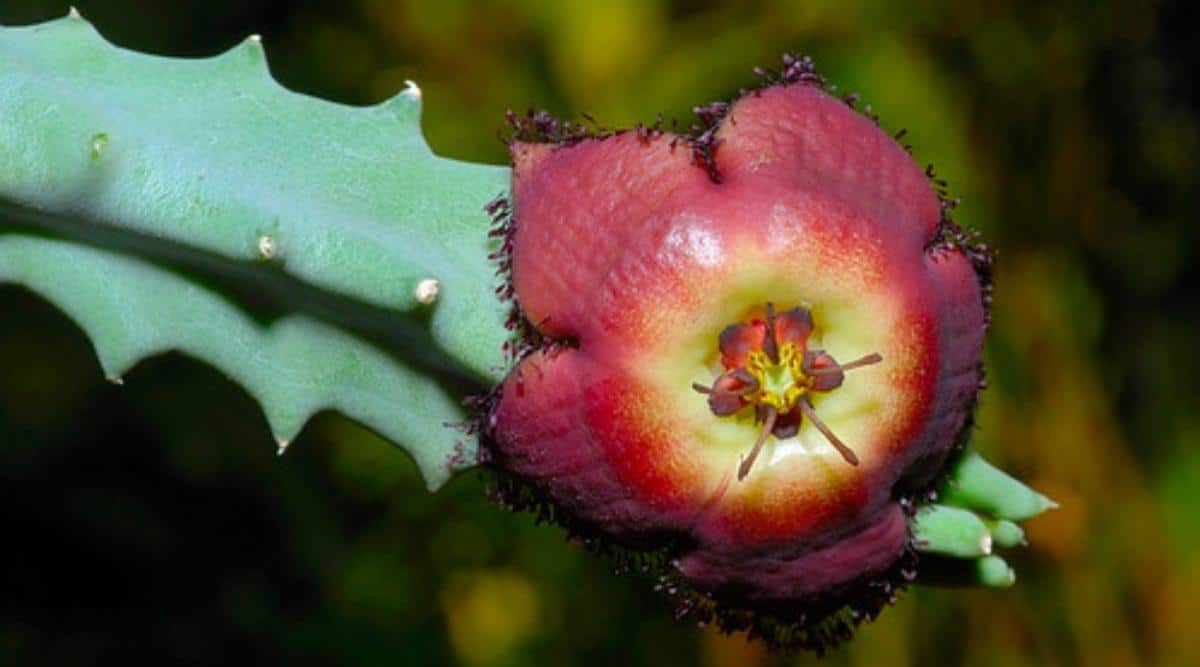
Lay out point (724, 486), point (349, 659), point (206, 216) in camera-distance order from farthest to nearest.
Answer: point (349, 659)
point (206, 216)
point (724, 486)

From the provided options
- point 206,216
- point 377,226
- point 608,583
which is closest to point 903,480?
point 377,226

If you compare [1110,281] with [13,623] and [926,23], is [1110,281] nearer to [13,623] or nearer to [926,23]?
[926,23]

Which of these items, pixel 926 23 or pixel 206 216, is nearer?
pixel 206 216

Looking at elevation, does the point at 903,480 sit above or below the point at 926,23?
below

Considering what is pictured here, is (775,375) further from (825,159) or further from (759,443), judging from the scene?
(825,159)

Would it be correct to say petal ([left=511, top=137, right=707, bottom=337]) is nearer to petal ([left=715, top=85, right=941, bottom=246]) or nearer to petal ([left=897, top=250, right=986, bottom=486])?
petal ([left=715, top=85, right=941, bottom=246])

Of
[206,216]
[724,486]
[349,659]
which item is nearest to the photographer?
[724,486]
